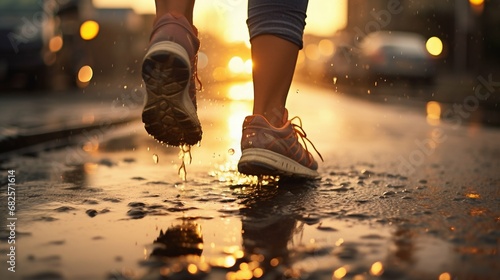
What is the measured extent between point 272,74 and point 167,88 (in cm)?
52

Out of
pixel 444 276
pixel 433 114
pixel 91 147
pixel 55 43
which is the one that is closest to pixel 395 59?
pixel 55 43

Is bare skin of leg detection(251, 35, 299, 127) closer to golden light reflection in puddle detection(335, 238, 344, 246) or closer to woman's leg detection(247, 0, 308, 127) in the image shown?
woman's leg detection(247, 0, 308, 127)

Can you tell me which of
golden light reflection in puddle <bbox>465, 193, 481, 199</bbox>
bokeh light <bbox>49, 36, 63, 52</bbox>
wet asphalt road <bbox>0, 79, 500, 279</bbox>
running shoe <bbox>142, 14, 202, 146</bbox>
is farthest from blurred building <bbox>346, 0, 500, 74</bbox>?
running shoe <bbox>142, 14, 202, 146</bbox>

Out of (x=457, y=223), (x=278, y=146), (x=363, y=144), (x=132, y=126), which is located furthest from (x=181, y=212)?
(x=132, y=126)

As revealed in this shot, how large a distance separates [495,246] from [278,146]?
119 centimetres

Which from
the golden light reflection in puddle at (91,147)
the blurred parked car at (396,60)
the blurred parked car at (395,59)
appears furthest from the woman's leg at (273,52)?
the blurred parked car at (396,60)

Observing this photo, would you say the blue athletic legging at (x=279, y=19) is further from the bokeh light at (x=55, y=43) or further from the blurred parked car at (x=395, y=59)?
the blurred parked car at (x=395, y=59)

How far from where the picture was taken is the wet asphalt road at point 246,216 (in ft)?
6.68

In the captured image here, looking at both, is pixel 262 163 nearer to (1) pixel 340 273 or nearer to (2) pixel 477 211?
(2) pixel 477 211

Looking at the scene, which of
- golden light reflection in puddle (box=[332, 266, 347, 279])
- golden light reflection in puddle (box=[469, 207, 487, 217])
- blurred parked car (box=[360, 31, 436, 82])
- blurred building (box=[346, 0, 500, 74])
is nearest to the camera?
golden light reflection in puddle (box=[332, 266, 347, 279])

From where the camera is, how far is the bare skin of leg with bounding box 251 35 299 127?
3385mm

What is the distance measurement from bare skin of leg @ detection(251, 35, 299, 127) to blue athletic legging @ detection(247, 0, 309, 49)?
3cm

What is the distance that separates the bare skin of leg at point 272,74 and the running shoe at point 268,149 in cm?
7

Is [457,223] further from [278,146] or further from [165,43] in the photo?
[165,43]
